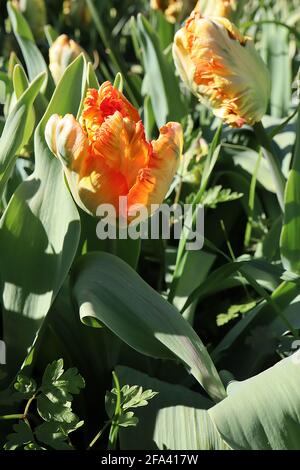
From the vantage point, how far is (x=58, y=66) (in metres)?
1.30

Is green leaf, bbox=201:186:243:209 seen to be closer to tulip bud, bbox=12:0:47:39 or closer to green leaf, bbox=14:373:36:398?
green leaf, bbox=14:373:36:398

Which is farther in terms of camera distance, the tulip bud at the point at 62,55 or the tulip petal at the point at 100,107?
the tulip bud at the point at 62,55

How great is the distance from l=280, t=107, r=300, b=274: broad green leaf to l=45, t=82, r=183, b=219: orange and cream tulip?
0.90 ft

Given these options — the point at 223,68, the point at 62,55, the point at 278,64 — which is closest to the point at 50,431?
the point at 223,68

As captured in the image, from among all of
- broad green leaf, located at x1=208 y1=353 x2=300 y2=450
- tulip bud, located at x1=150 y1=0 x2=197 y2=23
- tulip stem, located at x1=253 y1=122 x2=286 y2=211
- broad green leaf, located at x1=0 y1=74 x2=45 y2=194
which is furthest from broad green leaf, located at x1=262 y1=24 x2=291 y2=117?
broad green leaf, located at x1=208 y1=353 x2=300 y2=450

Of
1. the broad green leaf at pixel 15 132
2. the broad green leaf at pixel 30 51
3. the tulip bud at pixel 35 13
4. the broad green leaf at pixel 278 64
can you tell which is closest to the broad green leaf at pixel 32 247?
the broad green leaf at pixel 15 132

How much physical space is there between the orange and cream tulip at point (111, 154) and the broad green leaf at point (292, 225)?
0.90 ft

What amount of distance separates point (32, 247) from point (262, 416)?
37 cm

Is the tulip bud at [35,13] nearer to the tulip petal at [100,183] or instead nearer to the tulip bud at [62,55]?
the tulip bud at [62,55]

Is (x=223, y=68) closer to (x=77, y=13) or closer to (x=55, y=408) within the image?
(x=55, y=408)

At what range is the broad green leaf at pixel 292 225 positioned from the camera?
1093mm

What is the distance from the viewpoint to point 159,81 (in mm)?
1465

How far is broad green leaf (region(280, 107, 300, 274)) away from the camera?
1.09m

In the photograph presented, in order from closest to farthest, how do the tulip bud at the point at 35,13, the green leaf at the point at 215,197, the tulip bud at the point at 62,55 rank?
the green leaf at the point at 215,197, the tulip bud at the point at 62,55, the tulip bud at the point at 35,13
